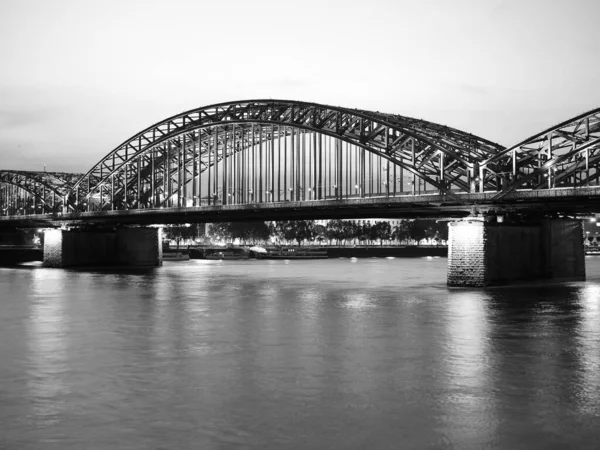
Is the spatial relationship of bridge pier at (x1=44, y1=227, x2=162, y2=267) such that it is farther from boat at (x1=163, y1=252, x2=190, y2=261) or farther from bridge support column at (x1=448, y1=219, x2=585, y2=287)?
bridge support column at (x1=448, y1=219, x2=585, y2=287)

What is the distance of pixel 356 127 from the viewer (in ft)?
228

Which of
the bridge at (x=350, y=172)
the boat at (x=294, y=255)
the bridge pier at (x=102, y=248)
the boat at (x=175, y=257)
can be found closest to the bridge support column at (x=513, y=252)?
the bridge at (x=350, y=172)

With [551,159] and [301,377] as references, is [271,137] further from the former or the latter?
[301,377]

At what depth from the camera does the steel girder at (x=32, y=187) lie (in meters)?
131

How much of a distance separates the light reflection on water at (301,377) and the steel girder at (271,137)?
2314 centimetres

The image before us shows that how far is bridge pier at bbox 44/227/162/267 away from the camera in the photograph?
9281 cm

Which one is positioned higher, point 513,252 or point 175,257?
point 513,252

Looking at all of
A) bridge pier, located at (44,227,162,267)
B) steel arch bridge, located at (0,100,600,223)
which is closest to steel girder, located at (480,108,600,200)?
steel arch bridge, located at (0,100,600,223)

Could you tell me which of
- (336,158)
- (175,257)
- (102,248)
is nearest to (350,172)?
(336,158)

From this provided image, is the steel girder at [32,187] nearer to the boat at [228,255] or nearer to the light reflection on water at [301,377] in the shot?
the boat at [228,255]

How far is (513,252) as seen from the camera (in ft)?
171

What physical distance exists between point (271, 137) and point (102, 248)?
26361mm

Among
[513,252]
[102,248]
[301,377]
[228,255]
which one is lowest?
[301,377]

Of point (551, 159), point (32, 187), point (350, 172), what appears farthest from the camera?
point (32, 187)
